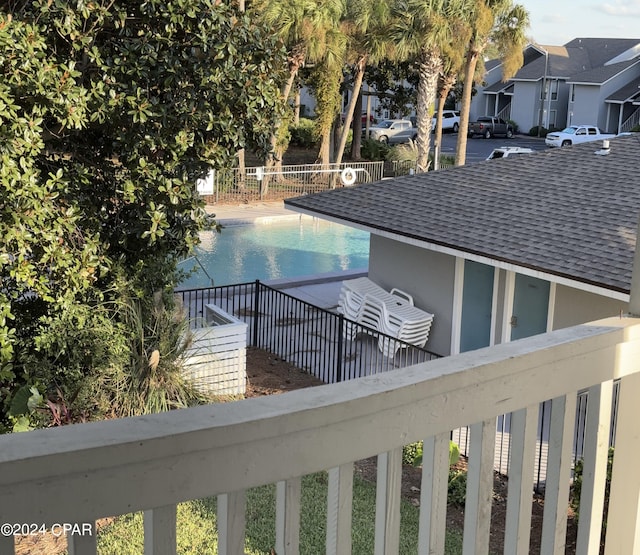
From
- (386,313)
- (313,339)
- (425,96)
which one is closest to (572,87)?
(425,96)

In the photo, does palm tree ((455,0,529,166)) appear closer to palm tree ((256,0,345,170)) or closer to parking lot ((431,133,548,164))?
palm tree ((256,0,345,170))

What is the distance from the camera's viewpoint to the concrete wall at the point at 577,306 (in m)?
11.6

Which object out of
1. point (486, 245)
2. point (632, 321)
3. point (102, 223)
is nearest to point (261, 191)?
point (486, 245)

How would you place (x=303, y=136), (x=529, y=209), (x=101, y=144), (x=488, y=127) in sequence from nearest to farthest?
(x=101, y=144) → (x=529, y=209) → (x=303, y=136) → (x=488, y=127)

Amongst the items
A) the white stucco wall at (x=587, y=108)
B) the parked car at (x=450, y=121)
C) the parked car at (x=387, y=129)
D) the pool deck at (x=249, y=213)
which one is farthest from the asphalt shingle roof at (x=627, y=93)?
the pool deck at (x=249, y=213)

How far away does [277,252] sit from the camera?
23391mm

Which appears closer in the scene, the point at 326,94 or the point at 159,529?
the point at 159,529

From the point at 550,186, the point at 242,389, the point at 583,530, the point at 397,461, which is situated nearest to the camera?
the point at 397,461

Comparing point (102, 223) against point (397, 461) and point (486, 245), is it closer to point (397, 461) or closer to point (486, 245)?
point (486, 245)

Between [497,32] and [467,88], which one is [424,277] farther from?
[497,32]

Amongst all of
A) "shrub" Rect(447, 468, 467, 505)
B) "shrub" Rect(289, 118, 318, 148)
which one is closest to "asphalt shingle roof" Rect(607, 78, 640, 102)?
"shrub" Rect(289, 118, 318, 148)

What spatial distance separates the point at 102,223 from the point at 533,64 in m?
53.0

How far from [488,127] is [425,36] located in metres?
25.9

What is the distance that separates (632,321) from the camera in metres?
1.88
